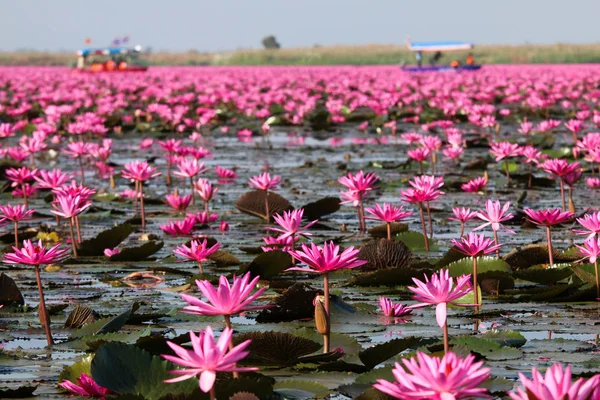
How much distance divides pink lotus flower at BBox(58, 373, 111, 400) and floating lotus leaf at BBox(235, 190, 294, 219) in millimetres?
3669

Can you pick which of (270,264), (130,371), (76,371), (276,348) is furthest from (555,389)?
(270,264)

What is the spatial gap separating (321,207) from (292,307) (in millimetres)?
2716

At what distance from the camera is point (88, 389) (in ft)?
8.35

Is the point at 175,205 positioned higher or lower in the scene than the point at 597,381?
lower

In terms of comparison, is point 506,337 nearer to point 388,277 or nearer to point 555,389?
point 388,277

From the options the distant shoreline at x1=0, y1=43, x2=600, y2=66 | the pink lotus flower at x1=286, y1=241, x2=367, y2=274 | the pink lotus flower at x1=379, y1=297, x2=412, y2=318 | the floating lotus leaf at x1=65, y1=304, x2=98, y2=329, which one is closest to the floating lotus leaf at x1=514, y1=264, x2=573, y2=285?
the pink lotus flower at x1=379, y1=297, x2=412, y2=318

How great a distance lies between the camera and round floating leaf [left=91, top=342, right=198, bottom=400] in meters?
2.40

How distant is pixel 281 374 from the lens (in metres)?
2.81

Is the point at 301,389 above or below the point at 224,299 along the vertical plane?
below

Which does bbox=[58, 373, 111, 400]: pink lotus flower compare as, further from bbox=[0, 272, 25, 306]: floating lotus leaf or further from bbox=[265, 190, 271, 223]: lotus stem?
bbox=[265, 190, 271, 223]: lotus stem

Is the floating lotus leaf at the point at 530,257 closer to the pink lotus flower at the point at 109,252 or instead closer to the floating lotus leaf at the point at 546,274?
the floating lotus leaf at the point at 546,274

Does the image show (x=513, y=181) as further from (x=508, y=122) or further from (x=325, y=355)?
(x=508, y=122)

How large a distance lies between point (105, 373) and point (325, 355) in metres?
0.61

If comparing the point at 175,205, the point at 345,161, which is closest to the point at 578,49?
the point at 345,161
